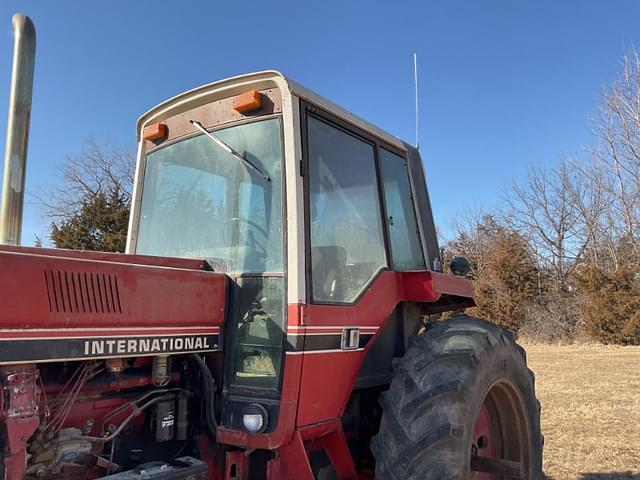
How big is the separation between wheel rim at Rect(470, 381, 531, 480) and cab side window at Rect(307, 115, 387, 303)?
1208mm

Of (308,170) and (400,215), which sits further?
(400,215)

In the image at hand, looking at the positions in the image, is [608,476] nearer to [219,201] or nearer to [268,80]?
[219,201]

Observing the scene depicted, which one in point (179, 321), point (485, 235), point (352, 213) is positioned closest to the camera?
point (179, 321)

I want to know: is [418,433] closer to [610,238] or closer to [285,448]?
[285,448]

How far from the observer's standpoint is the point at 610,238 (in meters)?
23.8

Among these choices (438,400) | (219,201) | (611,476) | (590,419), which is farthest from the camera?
(590,419)

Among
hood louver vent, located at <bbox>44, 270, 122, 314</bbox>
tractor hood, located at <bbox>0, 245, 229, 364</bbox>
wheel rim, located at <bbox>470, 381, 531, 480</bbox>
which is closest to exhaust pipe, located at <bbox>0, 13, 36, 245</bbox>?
tractor hood, located at <bbox>0, 245, 229, 364</bbox>

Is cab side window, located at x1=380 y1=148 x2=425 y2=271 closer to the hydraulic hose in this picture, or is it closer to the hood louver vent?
the hydraulic hose

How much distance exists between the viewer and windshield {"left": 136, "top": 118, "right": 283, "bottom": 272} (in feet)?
8.98

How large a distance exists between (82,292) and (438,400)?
1.76 meters

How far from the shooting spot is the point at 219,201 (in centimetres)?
301

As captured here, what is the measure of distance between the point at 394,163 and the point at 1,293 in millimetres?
2463

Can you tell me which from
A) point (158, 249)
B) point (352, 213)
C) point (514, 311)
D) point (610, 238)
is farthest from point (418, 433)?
point (610, 238)

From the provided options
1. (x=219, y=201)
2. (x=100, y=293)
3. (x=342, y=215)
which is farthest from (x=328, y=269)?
(x=100, y=293)
